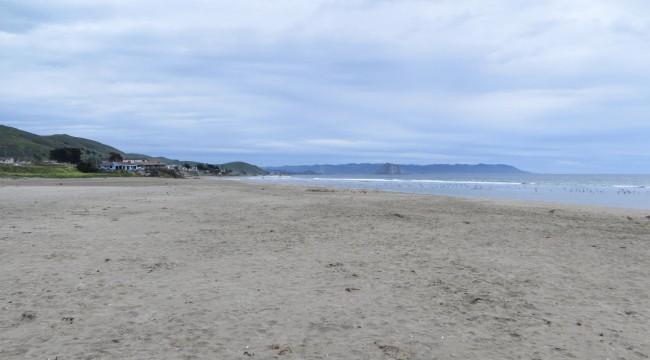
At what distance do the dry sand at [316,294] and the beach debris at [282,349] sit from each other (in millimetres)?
32

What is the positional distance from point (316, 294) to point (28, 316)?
3.75m

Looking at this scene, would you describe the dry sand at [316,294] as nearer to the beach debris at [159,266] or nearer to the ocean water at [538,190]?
the beach debris at [159,266]

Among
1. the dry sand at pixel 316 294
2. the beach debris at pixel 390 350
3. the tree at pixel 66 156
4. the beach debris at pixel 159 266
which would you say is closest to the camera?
the beach debris at pixel 390 350

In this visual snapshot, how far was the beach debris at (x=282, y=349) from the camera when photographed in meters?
4.96

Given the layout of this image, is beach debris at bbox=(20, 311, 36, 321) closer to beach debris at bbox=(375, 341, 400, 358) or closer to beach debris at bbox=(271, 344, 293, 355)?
beach debris at bbox=(271, 344, 293, 355)

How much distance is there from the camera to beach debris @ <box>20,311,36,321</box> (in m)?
5.77

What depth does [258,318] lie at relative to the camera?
6.01 meters

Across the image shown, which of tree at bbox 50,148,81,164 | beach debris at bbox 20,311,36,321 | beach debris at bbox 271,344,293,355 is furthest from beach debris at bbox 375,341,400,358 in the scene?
tree at bbox 50,148,81,164

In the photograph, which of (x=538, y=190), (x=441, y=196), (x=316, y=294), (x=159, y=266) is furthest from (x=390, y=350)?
(x=538, y=190)

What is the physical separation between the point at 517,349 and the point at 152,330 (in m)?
4.08

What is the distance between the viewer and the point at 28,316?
5.83m

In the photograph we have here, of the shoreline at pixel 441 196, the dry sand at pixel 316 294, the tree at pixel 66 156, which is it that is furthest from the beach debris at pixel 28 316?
the tree at pixel 66 156

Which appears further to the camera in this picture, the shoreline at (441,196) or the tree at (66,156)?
the tree at (66,156)

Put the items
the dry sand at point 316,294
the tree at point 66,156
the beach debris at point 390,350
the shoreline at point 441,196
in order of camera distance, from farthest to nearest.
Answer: the tree at point 66,156
the shoreline at point 441,196
the dry sand at point 316,294
the beach debris at point 390,350
